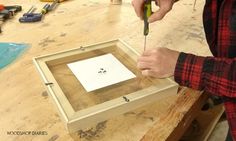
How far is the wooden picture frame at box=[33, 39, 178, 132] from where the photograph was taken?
587 millimetres

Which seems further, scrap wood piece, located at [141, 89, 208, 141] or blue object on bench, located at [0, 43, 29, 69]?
blue object on bench, located at [0, 43, 29, 69]

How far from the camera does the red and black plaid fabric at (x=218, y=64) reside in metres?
0.61

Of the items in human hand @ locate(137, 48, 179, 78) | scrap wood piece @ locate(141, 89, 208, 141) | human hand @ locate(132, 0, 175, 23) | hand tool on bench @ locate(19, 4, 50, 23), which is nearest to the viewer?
scrap wood piece @ locate(141, 89, 208, 141)

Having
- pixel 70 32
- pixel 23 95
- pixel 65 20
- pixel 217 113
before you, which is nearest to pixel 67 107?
pixel 23 95

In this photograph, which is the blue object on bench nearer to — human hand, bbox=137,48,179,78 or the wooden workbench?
the wooden workbench

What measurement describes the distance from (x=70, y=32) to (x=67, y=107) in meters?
0.45

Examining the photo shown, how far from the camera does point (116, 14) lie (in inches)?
44.5

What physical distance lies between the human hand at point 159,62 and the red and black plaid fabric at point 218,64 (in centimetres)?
2

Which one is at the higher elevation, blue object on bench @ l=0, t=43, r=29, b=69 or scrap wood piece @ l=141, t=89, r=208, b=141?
blue object on bench @ l=0, t=43, r=29, b=69

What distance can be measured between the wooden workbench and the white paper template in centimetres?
10

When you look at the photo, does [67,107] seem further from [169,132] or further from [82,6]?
[82,6]

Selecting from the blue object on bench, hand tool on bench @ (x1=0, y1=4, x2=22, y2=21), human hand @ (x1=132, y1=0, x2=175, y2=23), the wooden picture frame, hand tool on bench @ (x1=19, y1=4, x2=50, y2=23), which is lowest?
the wooden picture frame

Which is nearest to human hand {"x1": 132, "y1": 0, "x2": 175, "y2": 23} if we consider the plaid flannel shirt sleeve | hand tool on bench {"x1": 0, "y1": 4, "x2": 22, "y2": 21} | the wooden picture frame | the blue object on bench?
the wooden picture frame

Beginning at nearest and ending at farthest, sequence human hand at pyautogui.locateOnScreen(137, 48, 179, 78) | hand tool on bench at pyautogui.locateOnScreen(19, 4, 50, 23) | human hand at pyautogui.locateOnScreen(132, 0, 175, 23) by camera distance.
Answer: human hand at pyautogui.locateOnScreen(137, 48, 179, 78) → human hand at pyautogui.locateOnScreen(132, 0, 175, 23) → hand tool on bench at pyautogui.locateOnScreen(19, 4, 50, 23)
